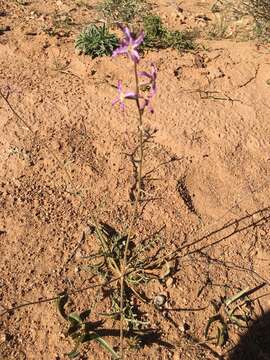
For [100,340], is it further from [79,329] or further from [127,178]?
[127,178]

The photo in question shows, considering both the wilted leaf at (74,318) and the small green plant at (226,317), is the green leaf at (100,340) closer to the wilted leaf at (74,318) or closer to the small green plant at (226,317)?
the wilted leaf at (74,318)

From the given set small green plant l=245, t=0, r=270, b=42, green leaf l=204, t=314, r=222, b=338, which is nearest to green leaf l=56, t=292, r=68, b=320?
green leaf l=204, t=314, r=222, b=338

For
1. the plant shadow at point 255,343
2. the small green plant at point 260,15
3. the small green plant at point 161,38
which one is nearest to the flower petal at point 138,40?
the plant shadow at point 255,343

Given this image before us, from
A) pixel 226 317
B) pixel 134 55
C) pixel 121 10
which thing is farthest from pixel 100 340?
pixel 121 10

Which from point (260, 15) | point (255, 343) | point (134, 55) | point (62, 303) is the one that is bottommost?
point (255, 343)

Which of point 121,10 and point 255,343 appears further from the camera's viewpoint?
point 121,10
